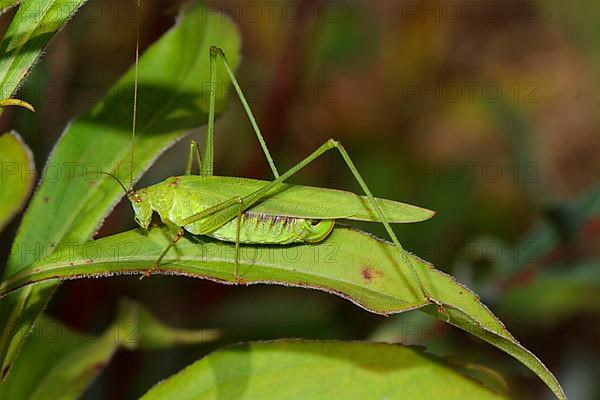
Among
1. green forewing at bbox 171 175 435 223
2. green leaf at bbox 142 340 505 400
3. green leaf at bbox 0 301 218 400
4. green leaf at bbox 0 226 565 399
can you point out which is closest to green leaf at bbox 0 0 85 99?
green leaf at bbox 0 226 565 399

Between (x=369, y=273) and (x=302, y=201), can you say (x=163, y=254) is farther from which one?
(x=302, y=201)

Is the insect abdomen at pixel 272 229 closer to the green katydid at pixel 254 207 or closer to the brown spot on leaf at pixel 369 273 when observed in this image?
the green katydid at pixel 254 207

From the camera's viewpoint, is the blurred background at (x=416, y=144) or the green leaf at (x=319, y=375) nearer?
the green leaf at (x=319, y=375)

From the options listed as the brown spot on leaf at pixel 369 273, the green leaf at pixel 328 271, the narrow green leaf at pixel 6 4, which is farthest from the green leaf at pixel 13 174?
the brown spot on leaf at pixel 369 273

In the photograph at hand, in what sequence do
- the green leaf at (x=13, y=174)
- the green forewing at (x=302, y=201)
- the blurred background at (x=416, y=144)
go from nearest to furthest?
1. the green leaf at (x=13, y=174)
2. the green forewing at (x=302, y=201)
3. the blurred background at (x=416, y=144)

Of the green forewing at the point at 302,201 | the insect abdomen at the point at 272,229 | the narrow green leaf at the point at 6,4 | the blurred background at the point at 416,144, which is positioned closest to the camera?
the narrow green leaf at the point at 6,4

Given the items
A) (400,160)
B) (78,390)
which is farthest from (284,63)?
(78,390)
